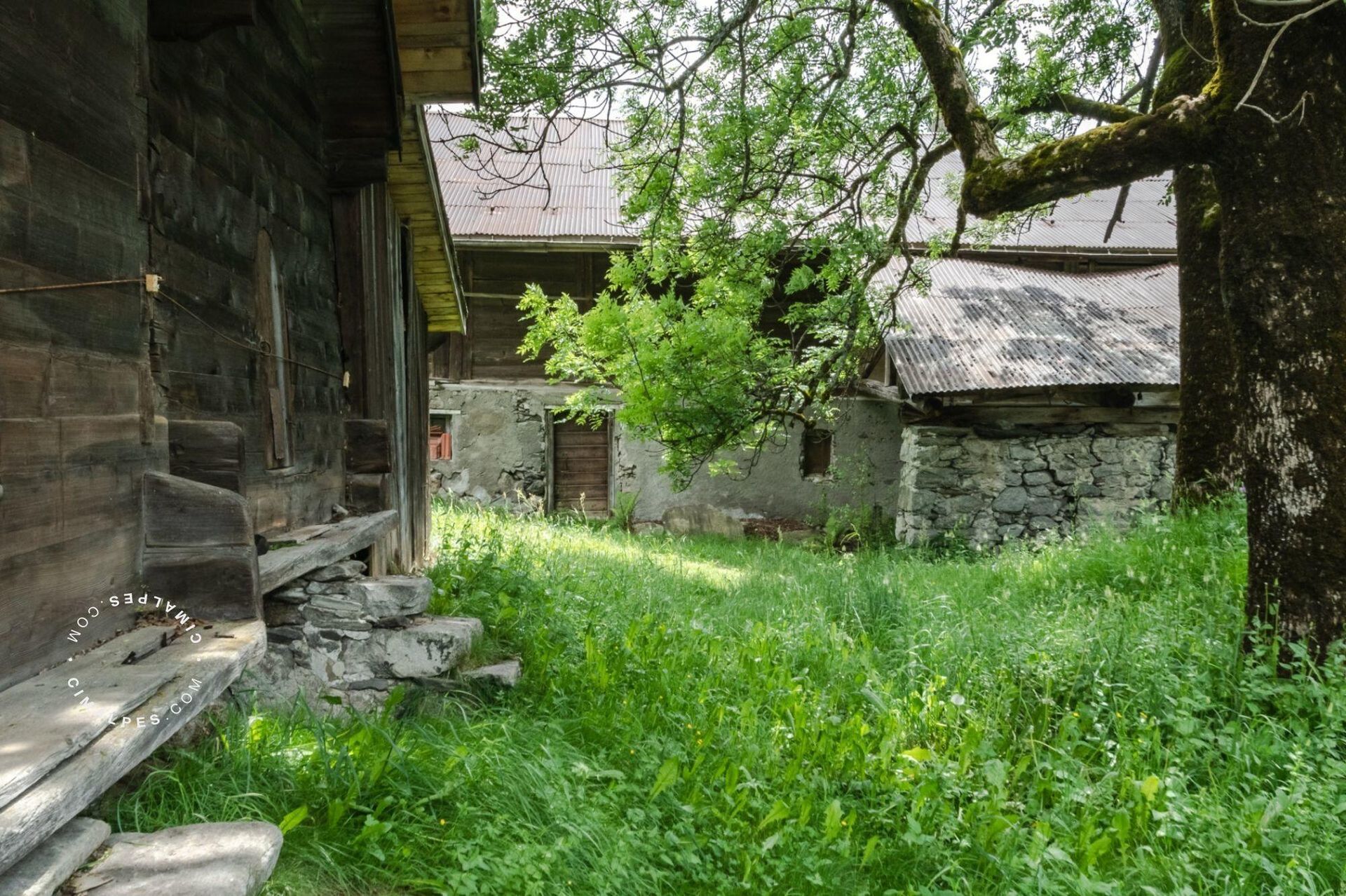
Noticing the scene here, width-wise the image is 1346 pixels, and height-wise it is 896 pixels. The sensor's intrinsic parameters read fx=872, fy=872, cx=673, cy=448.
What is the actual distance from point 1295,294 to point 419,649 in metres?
3.80

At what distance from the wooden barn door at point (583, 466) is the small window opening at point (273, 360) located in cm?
1051

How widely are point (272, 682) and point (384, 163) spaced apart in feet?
8.41

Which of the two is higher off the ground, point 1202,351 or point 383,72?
point 383,72

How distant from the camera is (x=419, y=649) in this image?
143 inches

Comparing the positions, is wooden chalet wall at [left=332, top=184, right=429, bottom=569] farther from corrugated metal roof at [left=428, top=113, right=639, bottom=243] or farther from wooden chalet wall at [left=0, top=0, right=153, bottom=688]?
corrugated metal roof at [left=428, top=113, right=639, bottom=243]

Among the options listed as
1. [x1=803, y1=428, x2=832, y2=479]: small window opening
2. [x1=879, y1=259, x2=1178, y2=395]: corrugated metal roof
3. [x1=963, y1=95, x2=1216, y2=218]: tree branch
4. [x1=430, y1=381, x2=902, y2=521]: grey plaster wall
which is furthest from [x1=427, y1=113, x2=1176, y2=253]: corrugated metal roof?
[x1=963, y1=95, x2=1216, y2=218]: tree branch

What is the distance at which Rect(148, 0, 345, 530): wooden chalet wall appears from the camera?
2.70 metres

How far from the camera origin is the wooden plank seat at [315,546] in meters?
2.84

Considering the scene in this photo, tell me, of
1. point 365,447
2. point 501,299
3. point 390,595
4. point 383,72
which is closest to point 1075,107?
point 383,72

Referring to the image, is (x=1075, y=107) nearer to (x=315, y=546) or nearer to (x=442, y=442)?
(x=315, y=546)

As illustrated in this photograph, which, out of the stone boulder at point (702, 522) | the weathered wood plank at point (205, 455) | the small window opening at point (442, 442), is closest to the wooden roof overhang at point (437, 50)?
the weathered wood plank at point (205, 455)

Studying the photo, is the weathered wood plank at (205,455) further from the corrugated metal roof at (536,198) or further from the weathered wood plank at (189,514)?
the corrugated metal roof at (536,198)

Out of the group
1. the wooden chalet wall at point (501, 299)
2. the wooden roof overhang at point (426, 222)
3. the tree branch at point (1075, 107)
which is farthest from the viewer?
the wooden chalet wall at point (501, 299)

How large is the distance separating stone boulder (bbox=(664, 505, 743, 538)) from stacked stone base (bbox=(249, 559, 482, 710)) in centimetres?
895
